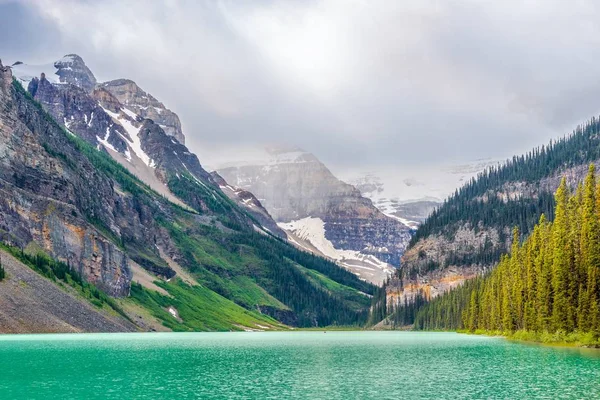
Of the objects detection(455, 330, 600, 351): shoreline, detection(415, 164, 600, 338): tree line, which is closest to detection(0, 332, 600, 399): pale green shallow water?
detection(455, 330, 600, 351): shoreline

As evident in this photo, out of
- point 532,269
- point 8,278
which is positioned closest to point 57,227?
point 8,278

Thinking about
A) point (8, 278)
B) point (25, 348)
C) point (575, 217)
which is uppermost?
point (575, 217)

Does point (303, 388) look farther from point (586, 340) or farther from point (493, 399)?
point (586, 340)

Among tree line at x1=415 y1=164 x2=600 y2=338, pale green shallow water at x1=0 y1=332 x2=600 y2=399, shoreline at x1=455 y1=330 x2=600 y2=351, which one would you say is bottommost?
pale green shallow water at x1=0 y1=332 x2=600 y2=399

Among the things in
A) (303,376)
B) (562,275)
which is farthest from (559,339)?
(303,376)

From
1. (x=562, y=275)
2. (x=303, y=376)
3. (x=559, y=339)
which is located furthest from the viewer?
(x=562, y=275)

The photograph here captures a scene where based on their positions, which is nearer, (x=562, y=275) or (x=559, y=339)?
(x=559, y=339)

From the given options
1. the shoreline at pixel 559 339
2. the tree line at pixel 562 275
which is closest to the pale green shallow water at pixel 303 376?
the shoreline at pixel 559 339

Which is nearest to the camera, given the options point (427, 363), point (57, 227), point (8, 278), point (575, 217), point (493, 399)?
point (493, 399)

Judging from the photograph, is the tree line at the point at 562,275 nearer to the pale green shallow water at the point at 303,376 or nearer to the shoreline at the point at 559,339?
the shoreline at the point at 559,339

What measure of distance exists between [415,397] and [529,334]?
77.6 m

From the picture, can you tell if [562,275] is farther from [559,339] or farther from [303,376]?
[303,376]

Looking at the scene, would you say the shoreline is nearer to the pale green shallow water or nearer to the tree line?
the tree line

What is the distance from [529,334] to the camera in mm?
114312
